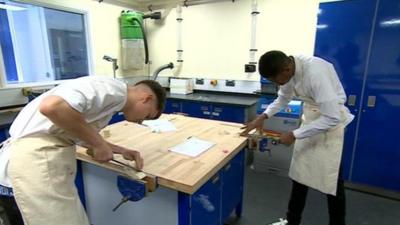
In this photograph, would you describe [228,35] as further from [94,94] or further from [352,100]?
[94,94]

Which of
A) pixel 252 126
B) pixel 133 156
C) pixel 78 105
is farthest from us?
pixel 252 126

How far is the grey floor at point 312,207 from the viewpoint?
207 cm

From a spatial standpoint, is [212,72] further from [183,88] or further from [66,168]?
[66,168]

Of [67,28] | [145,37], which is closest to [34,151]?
[67,28]

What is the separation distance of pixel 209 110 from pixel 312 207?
5.32 feet

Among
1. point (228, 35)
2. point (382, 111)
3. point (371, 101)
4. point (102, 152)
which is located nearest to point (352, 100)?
point (371, 101)

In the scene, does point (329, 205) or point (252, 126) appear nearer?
point (329, 205)

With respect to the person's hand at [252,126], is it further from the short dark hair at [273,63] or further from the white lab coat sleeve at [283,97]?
the short dark hair at [273,63]

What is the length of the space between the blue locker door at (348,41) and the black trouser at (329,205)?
859 mm

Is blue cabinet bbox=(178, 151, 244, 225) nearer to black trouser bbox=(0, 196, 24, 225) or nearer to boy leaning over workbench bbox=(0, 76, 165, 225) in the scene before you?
boy leaning over workbench bbox=(0, 76, 165, 225)

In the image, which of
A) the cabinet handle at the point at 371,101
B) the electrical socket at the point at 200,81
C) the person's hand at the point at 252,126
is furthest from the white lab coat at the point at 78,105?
the electrical socket at the point at 200,81

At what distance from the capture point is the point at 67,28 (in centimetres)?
337

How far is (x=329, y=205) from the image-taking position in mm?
1717

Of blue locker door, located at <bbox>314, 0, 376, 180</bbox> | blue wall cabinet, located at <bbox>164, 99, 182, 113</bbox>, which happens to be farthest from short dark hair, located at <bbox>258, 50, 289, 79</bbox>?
blue wall cabinet, located at <bbox>164, 99, 182, 113</bbox>
